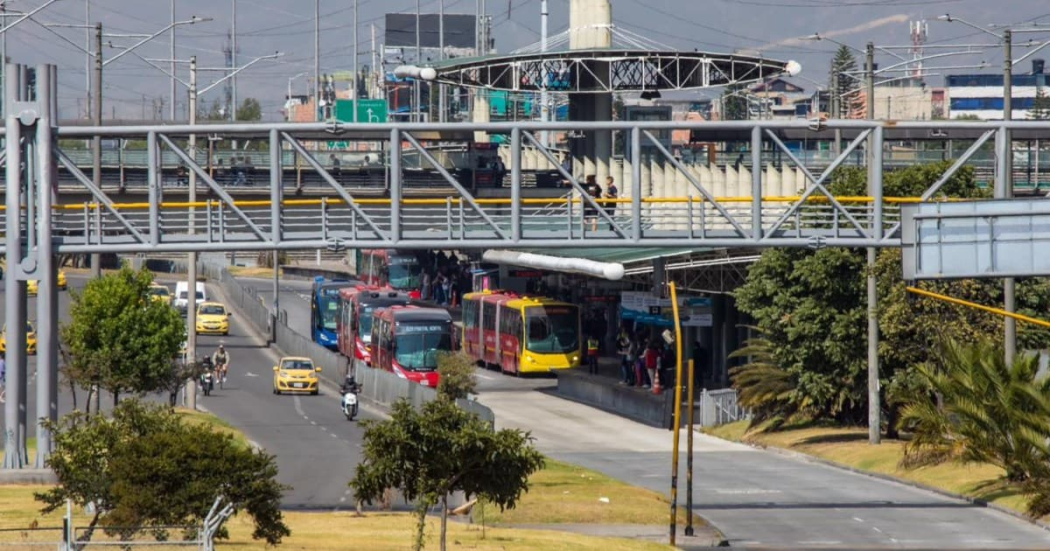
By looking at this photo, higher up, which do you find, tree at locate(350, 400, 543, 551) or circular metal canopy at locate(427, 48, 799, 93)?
circular metal canopy at locate(427, 48, 799, 93)

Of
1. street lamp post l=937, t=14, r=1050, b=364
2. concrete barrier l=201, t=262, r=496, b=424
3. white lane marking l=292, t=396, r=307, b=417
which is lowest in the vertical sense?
white lane marking l=292, t=396, r=307, b=417

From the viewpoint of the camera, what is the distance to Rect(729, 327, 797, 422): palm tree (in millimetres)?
48281

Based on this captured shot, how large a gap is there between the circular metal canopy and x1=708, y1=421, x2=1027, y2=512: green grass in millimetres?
25786

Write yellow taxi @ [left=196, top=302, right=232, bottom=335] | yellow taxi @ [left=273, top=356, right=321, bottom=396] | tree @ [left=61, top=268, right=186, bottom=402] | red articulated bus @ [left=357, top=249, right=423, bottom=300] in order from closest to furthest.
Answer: tree @ [left=61, top=268, right=186, bottom=402], yellow taxi @ [left=273, top=356, right=321, bottom=396], yellow taxi @ [left=196, top=302, right=232, bottom=335], red articulated bus @ [left=357, top=249, right=423, bottom=300]

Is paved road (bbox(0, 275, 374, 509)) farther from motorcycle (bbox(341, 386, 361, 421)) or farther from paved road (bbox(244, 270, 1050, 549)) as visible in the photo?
paved road (bbox(244, 270, 1050, 549))

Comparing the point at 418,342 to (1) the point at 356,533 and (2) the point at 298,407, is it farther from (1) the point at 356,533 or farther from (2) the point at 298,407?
(1) the point at 356,533

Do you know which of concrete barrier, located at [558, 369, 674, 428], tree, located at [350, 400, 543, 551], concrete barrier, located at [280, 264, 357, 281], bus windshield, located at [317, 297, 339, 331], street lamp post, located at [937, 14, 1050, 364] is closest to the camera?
tree, located at [350, 400, 543, 551]

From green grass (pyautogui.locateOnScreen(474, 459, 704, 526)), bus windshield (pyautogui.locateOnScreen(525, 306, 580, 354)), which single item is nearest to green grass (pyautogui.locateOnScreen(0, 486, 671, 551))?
green grass (pyautogui.locateOnScreen(474, 459, 704, 526))

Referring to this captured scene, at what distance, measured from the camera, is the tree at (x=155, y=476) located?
2303cm

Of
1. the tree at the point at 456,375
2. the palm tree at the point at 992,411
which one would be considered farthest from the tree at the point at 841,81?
the palm tree at the point at 992,411

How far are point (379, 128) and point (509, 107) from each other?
111 metres

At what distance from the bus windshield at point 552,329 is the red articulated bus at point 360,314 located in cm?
633

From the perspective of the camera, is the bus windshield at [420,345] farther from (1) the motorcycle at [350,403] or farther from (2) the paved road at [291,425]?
(1) the motorcycle at [350,403]

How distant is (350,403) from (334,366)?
15.2 m
